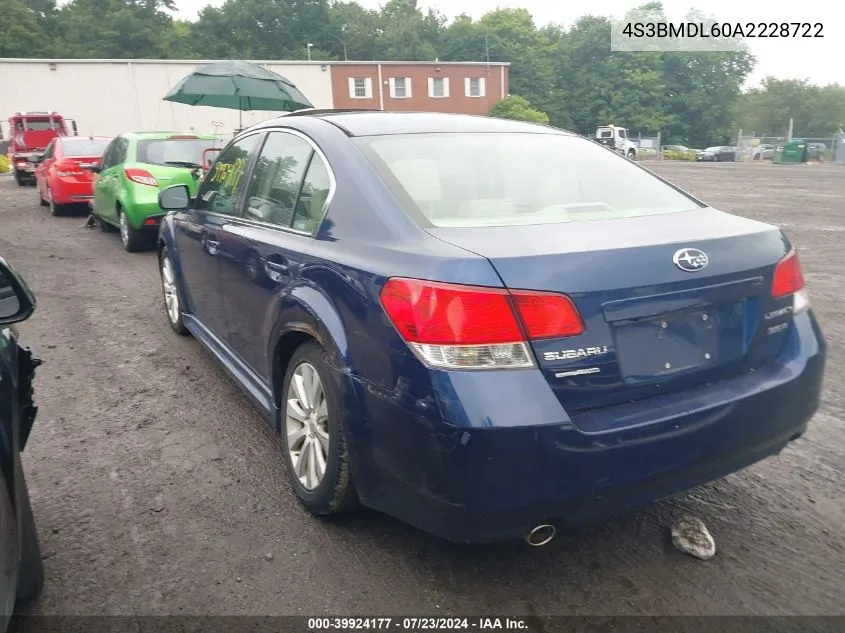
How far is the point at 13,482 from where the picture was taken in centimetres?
209

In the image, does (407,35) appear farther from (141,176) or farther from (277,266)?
(277,266)

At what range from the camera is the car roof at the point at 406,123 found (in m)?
3.15

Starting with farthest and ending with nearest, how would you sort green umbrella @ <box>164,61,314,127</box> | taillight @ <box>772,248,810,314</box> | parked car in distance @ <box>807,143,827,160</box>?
parked car in distance @ <box>807,143,827,160</box> < green umbrella @ <box>164,61,314,127</box> < taillight @ <box>772,248,810,314</box>

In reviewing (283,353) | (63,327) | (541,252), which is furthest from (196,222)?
(541,252)

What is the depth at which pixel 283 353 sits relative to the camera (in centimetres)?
305

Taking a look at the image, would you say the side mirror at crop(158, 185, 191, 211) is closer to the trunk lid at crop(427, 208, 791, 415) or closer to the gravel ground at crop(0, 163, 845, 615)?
the gravel ground at crop(0, 163, 845, 615)

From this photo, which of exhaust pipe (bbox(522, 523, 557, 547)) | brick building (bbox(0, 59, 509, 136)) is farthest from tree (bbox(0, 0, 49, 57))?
exhaust pipe (bbox(522, 523, 557, 547))

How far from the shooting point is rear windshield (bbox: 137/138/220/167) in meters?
9.20

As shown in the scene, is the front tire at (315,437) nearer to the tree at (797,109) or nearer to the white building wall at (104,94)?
the white building wall at (104,94)

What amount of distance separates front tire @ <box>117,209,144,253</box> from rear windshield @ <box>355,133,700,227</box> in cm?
701

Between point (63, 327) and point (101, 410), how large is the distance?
7.26ft

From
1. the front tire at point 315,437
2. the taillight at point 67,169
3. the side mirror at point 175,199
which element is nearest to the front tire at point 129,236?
the taillight at point 67,169

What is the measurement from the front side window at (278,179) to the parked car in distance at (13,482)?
122cm

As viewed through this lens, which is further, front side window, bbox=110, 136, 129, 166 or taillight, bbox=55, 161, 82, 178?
taillight, bbox=55, 161, 82, 178
